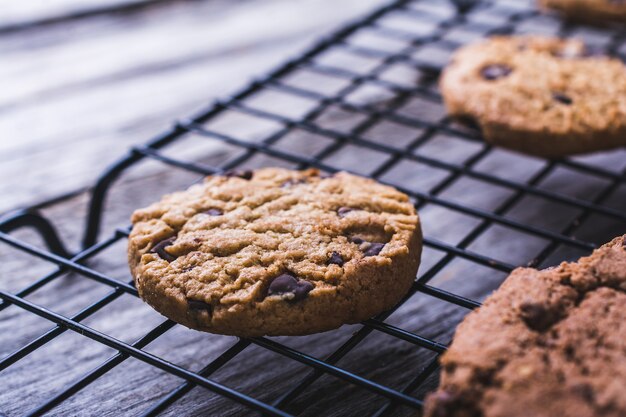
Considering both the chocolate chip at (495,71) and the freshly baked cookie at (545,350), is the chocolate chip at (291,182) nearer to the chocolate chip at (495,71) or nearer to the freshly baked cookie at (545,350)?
the freshly baked cookie at (545,350)

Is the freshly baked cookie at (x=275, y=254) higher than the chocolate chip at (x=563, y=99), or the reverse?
the freshly baked cookie at (x=275, y=254)

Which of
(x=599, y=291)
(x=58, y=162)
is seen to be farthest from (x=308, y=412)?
(x=58, y=162)

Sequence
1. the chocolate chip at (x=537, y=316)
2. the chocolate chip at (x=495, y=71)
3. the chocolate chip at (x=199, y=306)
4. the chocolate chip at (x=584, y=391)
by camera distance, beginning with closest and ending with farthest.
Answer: the chocolate chip at (x=584, y=391)
the chocolate chip at (x=537, y=316)
the chocolate chip at (x=199, y=306)
the chocolate chip at (x=495, y=71)

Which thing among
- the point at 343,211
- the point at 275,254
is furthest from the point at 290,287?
the point at 343,211

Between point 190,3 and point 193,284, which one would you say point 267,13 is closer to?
point 190,3

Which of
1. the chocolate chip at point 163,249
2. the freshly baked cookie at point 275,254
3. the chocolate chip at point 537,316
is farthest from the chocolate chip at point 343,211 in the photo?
the chocolate chip at point 537,316
